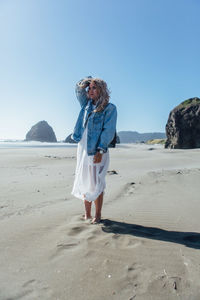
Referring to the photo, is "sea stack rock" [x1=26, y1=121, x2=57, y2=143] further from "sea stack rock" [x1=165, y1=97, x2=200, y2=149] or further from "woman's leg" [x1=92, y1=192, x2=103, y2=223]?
"woman's leg" [x1=92, y1=192, x2=103, y2=223]

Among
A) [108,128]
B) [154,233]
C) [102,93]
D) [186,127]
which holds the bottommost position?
[154,233]

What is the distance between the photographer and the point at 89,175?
285 centimetres

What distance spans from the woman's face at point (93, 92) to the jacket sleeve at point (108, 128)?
0.30m

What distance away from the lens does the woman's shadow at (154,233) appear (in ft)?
7.28

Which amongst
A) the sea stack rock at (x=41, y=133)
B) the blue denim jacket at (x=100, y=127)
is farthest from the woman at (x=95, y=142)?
the sea stack rock at (x=41, y=133)

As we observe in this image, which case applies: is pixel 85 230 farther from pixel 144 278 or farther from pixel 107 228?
pixel 144 278

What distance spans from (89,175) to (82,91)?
1.31 m

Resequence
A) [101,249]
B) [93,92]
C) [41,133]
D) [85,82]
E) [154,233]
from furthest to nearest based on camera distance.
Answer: [41,133] < [85,82] < [93,92] < [154,233] < [101,249]

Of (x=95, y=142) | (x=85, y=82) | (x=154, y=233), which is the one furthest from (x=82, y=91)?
(x=154, y=233)

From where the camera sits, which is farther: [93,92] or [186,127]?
[186,127]

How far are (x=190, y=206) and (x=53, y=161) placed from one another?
743 centimetres

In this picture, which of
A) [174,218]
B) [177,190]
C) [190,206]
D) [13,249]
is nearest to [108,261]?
[13,249]

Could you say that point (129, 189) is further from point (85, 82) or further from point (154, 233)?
point (85, 82)

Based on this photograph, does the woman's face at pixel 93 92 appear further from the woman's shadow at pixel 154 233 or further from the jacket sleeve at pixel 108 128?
the woman's shadow at pixel 154 233
